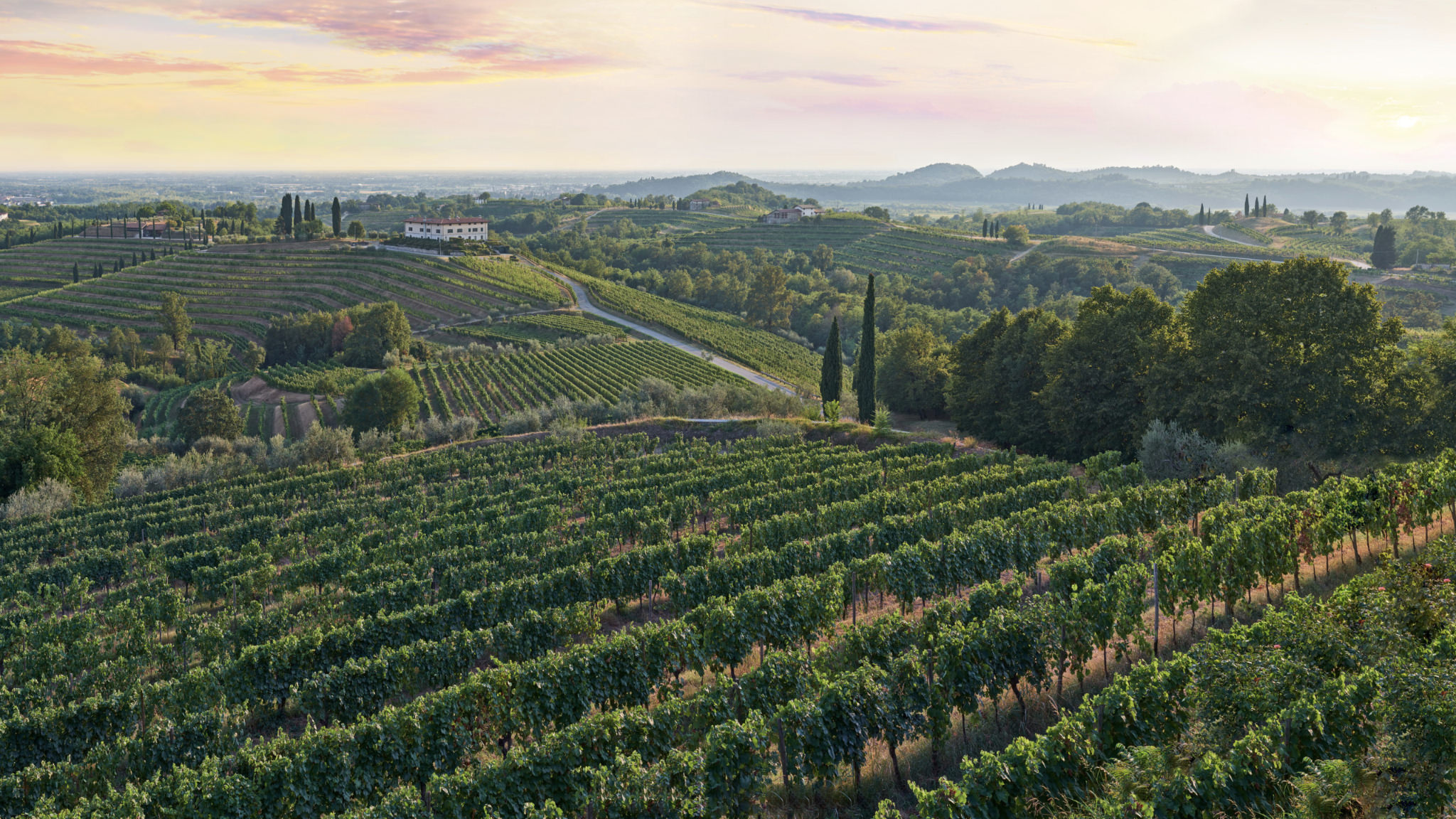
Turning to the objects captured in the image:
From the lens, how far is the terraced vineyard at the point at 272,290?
352 ft

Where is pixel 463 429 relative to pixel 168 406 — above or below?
above

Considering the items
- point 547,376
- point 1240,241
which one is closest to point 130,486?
point 547,376

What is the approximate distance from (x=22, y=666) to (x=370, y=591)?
345 inches

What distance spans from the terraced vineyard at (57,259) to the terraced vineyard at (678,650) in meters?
119

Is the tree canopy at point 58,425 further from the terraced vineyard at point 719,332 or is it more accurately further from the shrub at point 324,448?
the terraced vineyard at point 719,332

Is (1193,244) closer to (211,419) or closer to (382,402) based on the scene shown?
(382,402)

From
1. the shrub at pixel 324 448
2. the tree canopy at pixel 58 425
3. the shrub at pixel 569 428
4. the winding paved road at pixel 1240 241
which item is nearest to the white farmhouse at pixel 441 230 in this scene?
the tree canopy at pixel 58 425

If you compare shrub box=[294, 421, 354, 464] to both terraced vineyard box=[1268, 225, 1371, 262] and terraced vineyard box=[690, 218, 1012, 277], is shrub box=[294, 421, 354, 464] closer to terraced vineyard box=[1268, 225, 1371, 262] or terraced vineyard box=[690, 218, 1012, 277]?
terraced vineyard box=[690, 218, 1012, 277]

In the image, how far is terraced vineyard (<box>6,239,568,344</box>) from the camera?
107 meters

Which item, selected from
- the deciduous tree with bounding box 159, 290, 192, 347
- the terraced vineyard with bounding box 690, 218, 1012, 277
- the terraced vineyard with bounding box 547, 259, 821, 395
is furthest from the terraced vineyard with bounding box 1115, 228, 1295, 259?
the deciduous tree with bounding box 159, 290, 192, 347

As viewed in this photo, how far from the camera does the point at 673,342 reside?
334ft

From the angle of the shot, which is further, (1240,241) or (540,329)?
(1240,241)

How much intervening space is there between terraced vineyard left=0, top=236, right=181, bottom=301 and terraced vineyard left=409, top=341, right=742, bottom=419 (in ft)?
279

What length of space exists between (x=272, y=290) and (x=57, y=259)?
52.8 meters
